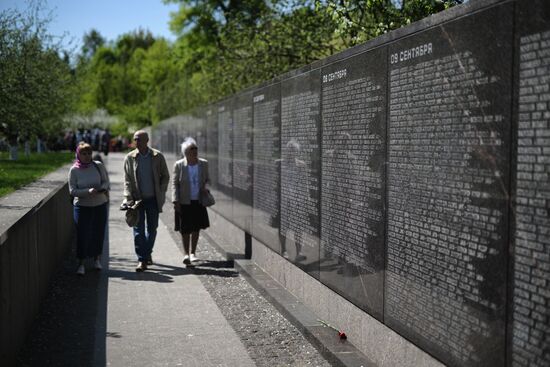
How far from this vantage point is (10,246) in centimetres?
614

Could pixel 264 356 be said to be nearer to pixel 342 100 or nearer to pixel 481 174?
pixel 342 100

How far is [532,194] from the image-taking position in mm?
3621

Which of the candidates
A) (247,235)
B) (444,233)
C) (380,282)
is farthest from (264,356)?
(247,235)

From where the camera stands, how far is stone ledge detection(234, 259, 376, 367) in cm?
612

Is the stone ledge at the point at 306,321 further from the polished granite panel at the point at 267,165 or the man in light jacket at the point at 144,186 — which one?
the man in light jacket at the point at 144,186

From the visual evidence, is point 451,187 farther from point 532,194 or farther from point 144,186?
point 144,186

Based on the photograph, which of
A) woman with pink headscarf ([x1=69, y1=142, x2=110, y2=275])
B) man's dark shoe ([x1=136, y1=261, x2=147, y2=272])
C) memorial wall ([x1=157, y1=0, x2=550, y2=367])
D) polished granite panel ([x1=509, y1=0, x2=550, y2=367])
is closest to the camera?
polished granite panel ([x1=509, y1=0, x2=550, y2=367])

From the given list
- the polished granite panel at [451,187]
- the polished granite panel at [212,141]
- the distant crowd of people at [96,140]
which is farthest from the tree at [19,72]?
the distant crowd of people at [96,140]

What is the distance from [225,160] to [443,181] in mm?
9414

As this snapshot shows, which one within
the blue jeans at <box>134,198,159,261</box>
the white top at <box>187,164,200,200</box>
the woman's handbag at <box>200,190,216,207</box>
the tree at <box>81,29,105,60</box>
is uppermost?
the tree at <box>81,29,105,60</box>

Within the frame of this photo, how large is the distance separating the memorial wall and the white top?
4108 mm

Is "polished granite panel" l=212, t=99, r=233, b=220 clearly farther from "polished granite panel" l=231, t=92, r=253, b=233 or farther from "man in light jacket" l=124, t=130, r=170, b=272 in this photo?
"man in light jacket" l=124, t=130, r=170, b=272

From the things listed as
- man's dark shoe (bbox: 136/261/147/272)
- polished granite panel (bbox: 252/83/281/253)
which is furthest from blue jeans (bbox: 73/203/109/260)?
polished granite panel (bbox: 252/83/281/253)

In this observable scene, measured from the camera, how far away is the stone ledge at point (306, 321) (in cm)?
612
